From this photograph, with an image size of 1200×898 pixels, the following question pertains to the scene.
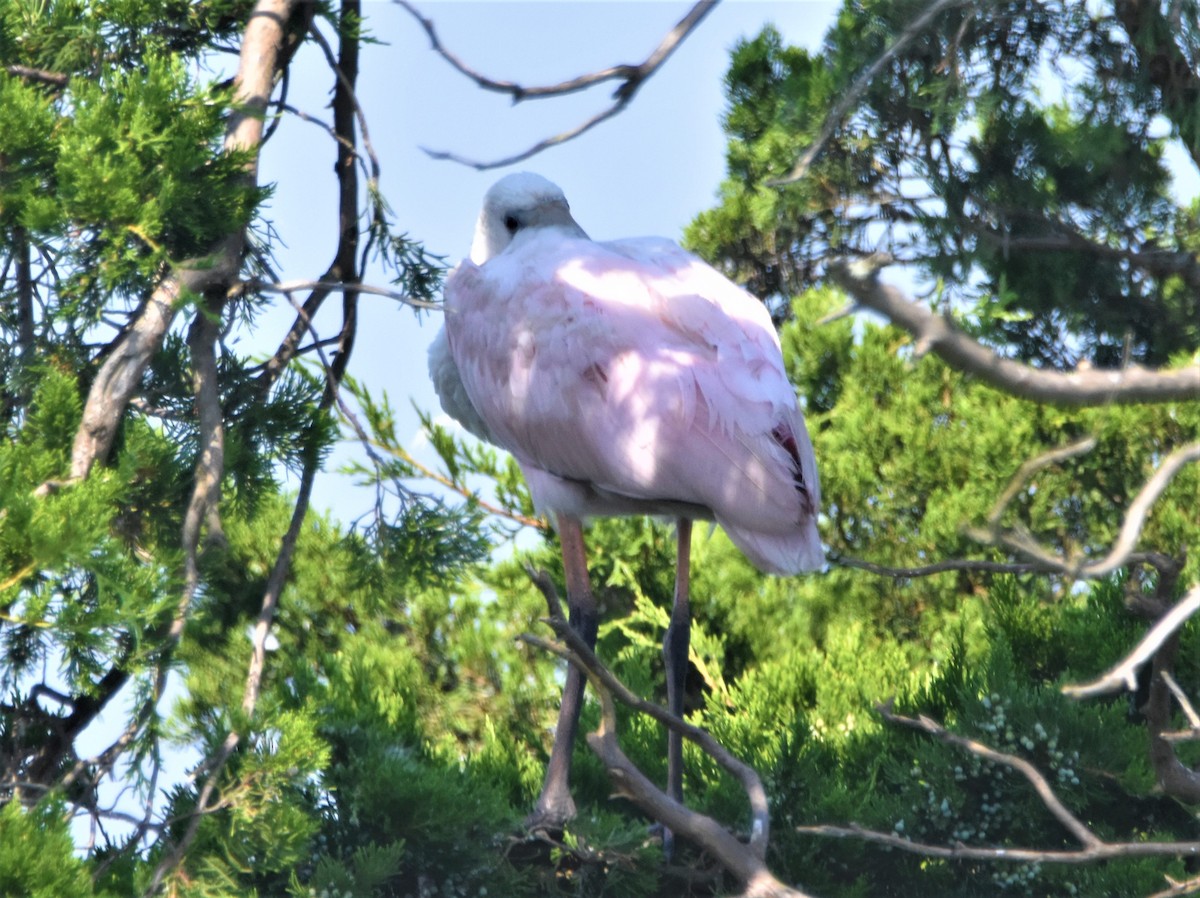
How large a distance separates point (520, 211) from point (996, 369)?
8.61ft

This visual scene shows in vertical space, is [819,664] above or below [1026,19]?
below

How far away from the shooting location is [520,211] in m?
4.20

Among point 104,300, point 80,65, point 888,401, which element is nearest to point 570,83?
point 104,300

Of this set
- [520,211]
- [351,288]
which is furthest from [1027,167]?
[351,288]

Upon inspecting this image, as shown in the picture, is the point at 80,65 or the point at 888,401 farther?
the point at 888,401

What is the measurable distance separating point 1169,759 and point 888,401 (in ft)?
10.8

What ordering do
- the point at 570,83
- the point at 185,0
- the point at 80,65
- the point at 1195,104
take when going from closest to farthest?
the point at 570,83
the point at 80,65
the point at 185,0
the point at 1195,104

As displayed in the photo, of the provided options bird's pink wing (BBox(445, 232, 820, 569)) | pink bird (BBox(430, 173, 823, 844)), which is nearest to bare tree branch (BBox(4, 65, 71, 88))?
pink bird (BBox(430, 173, 823, 844))

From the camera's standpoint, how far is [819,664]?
469cm

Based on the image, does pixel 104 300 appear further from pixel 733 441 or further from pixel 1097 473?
pixel 1097 473

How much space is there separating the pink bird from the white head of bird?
0.56 ft

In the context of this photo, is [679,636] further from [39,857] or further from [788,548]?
[39,857]

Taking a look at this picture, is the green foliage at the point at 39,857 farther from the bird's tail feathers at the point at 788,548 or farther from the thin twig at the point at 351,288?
the bird's tail feathers at the point at 788,548

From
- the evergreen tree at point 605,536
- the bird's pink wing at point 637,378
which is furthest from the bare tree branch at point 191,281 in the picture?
the bird's pink wing at point 637,378
